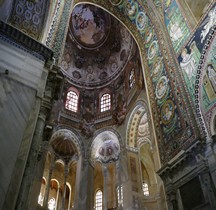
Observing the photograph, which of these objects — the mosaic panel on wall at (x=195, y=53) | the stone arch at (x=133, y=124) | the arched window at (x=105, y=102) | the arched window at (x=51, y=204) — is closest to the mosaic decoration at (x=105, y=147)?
the stone arch at (x=133, y=124)

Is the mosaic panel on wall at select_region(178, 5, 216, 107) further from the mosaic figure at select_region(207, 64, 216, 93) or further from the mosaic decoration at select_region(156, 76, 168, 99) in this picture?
the mosaic decoration at select_region(156, 76, 168, 99)

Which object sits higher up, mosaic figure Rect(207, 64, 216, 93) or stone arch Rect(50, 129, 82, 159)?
stone arch Rect(50, 129, 82, 159)

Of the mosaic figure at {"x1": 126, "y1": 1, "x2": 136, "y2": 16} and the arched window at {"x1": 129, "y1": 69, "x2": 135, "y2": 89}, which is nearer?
the mosaic figure at {"x1": 126, "y1": 1, "x2": 136, "y2": 16}

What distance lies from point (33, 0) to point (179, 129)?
6224mm

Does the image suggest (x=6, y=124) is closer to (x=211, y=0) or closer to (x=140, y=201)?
(x=211, y=0)

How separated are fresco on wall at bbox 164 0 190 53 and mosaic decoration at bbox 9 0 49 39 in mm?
5387

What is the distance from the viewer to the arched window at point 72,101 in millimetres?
17947

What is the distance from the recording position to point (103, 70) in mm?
20125

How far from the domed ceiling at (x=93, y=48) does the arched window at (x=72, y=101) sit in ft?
3.39

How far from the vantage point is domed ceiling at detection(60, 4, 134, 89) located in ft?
63.5

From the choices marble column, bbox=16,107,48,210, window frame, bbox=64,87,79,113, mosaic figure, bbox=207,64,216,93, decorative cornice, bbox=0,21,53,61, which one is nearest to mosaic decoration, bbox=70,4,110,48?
window frame, bbox=64,87,79,113

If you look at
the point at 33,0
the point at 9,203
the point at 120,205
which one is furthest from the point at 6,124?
the point at 120,205

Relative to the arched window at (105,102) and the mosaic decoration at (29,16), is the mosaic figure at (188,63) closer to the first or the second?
the mosaic decoration at (29,16)

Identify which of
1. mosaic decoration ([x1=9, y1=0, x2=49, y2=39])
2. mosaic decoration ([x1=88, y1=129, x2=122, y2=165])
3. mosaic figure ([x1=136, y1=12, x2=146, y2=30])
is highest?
mosaic figure ([x1=136, y1=12, x2=146, y2=30])
